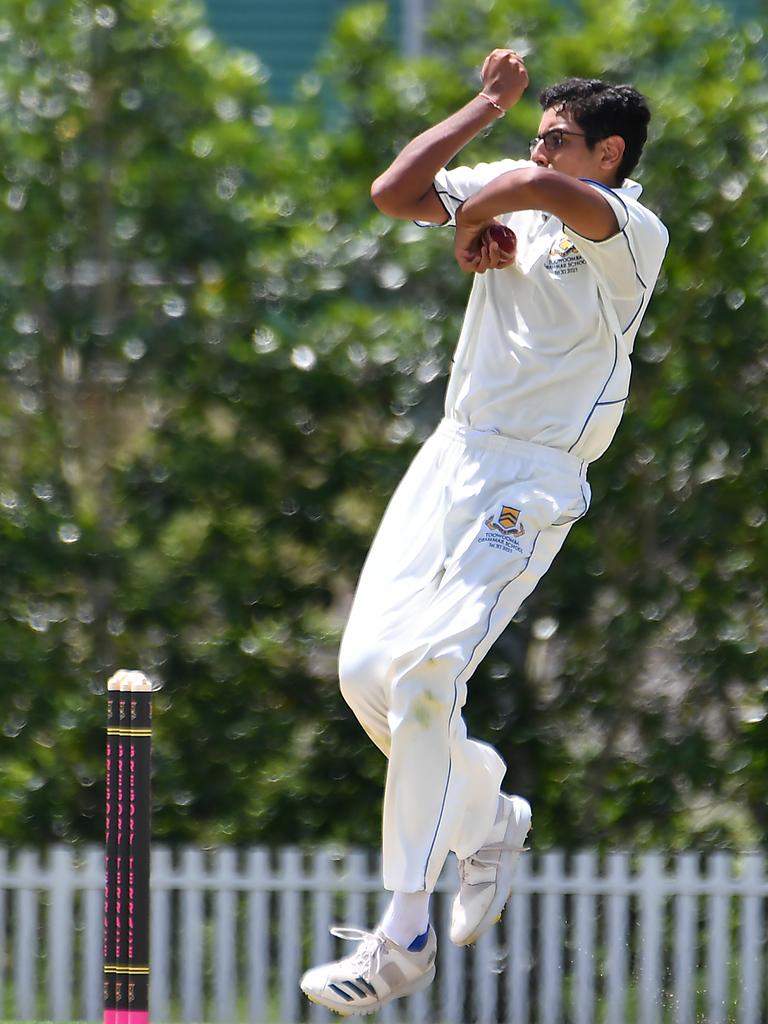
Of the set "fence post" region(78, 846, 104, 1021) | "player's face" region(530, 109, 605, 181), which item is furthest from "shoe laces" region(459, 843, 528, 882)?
"fence post" region(78, 846, 104, 1021)

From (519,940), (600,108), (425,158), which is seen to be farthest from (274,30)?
(425,158)

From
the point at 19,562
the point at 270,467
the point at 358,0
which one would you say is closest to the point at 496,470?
the point at 270,467

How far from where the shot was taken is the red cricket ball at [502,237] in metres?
4.54

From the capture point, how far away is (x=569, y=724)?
7.21m

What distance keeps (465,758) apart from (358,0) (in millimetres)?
9076

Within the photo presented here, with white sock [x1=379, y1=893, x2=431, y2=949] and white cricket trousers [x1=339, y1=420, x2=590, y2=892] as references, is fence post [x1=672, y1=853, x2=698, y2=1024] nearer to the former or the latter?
white cricket trousers [x1=339, y1=420, x2=590, y2=892]

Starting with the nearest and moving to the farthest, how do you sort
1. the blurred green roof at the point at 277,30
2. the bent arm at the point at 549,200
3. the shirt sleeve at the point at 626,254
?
1. the bent arm at the point at 549,200
2. the shirt sleeve at the point at 626,254
3. the blurred green roof at the point at 277,30

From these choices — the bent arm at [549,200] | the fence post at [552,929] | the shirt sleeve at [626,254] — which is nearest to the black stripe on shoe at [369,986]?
the shirt sleeve at [626,254]

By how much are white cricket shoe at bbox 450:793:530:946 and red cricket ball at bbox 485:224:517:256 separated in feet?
4.84

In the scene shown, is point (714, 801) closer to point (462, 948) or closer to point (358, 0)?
point (462, 948)

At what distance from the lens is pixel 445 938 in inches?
281

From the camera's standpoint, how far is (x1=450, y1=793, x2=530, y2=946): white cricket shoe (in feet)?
15.7

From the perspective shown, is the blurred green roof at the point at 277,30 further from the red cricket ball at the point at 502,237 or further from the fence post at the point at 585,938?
the red cricket ball at the point at 502,237

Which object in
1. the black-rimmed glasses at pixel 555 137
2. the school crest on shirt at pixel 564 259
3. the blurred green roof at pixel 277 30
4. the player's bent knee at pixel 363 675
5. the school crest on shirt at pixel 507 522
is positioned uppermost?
the blurred green roof at pixel 277 30
